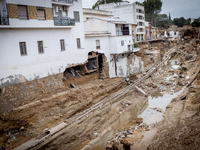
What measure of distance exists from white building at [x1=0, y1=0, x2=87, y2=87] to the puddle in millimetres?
9926

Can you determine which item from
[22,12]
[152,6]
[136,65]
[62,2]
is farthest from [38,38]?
[152,6]

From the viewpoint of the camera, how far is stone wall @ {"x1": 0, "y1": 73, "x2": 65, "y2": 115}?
1488 cm

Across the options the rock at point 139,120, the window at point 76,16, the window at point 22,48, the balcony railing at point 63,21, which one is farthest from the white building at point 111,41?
the rock at point 139,120

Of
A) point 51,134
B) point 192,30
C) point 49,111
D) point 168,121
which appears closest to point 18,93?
point 49,111

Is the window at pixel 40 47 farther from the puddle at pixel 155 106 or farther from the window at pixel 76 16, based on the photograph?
the puddle at pixel 155 106

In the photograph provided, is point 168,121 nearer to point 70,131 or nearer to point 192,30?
point 70,131

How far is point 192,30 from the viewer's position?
62062 millimetres

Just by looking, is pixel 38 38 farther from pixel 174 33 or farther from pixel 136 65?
pixel 174 33

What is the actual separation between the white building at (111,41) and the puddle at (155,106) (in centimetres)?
675

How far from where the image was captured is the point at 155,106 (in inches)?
844

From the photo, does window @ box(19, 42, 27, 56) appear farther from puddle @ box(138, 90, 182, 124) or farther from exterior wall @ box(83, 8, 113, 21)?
exterior wall @ box(83, 8, 113, 21)

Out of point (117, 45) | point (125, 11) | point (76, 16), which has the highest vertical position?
point (125, 11)

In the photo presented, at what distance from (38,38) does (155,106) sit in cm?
1529

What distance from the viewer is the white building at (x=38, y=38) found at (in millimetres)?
14922
